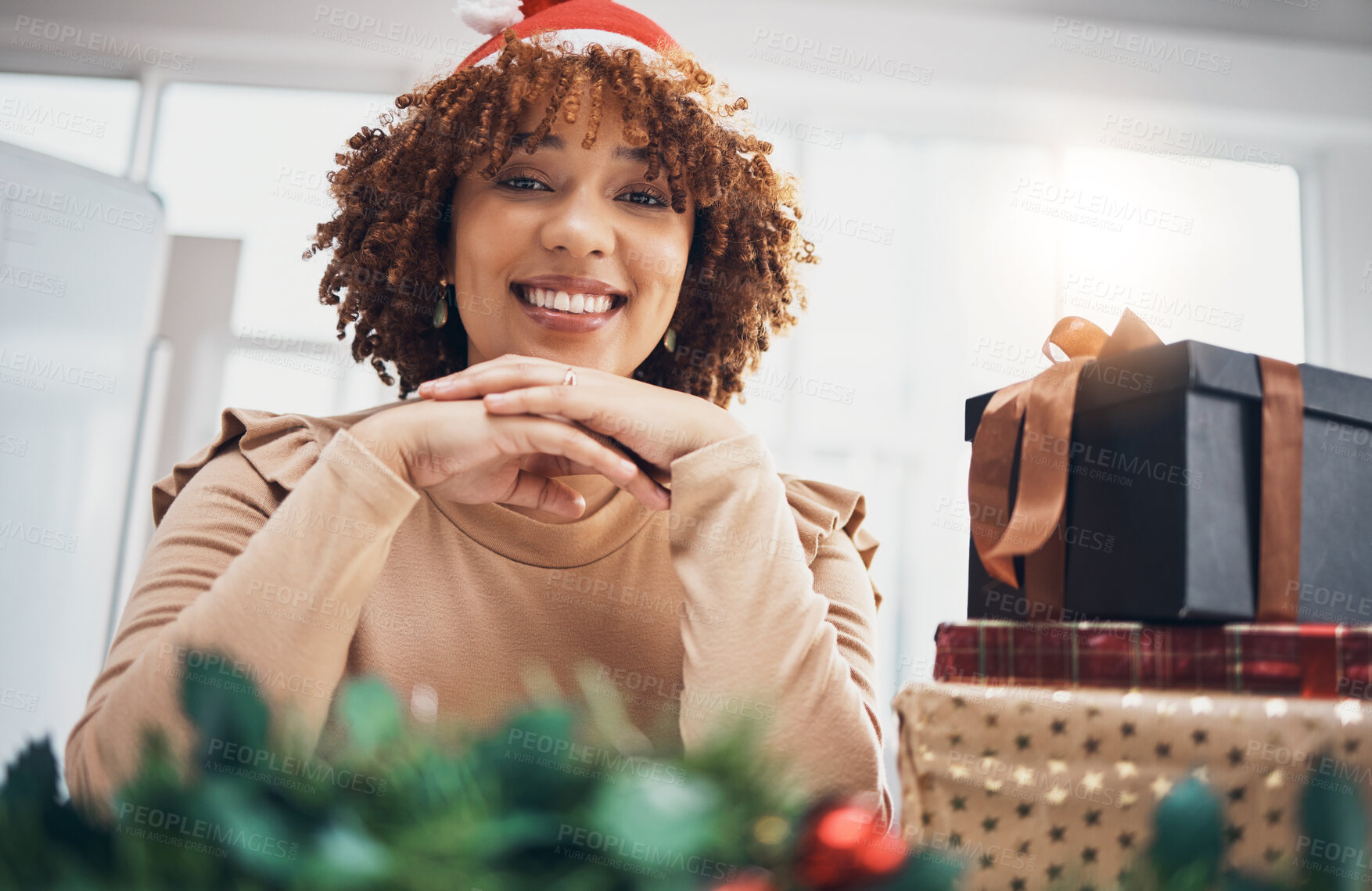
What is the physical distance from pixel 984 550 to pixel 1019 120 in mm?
3278

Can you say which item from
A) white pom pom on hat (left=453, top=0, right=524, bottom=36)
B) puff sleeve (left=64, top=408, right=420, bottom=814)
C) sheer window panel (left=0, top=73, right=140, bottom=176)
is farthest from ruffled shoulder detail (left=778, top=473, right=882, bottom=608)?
sheer window panel (left=0, top=73, right=140, bottom=176)

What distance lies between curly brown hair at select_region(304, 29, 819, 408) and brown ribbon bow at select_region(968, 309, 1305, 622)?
506 millimetres

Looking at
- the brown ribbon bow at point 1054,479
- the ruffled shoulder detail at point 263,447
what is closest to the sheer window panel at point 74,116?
the ruffled shoulder detail at point 263,447

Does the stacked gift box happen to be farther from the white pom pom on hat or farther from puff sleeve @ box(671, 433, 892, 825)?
the white pom pom on hat

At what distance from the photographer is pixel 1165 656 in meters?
0.48

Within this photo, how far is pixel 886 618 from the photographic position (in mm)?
3223

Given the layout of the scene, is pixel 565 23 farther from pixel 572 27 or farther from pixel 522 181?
pixel 522 181

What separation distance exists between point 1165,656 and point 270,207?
3444 millimetres

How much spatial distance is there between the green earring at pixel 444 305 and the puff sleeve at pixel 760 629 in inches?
22.1

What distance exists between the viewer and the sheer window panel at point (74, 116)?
3512mm

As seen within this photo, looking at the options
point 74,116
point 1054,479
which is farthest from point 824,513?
point 74,116

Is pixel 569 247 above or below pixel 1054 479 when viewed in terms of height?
above

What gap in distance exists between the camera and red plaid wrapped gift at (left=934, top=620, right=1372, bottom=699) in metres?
0.45

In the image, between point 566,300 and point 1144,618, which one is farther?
point 566,300
